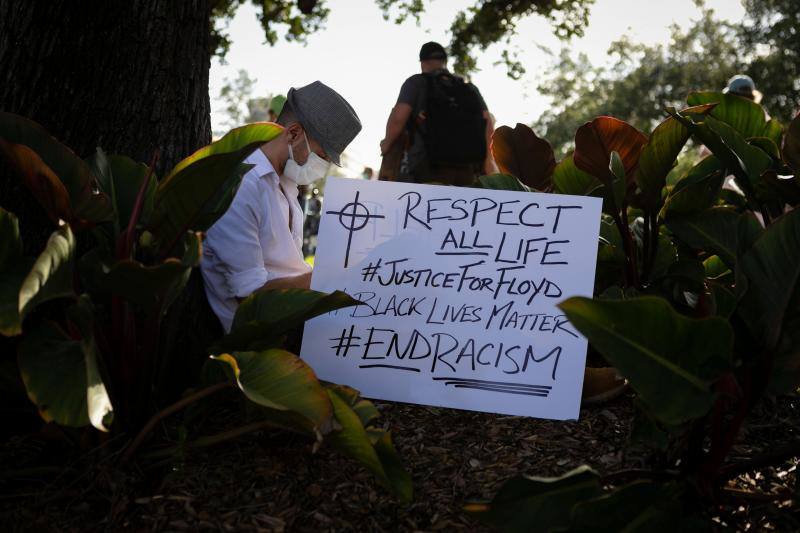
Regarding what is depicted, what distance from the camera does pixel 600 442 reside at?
250cm

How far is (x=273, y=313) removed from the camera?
7.66ft

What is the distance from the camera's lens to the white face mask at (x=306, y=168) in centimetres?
324

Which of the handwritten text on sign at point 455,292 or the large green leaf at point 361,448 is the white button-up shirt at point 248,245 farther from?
the large green leaf at point 361,448

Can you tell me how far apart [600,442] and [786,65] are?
29503 mm

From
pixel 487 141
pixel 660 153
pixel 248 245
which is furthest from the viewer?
pixel 487 141

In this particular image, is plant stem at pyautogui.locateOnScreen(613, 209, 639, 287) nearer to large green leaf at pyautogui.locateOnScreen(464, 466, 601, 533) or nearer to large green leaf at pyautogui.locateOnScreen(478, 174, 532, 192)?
large green leaf at pyautogui.locateOnScreen(478, 174, 532, 192)

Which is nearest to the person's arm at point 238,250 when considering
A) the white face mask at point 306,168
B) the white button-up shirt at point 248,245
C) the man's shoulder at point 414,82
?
the white button-up shirt at point 248,245

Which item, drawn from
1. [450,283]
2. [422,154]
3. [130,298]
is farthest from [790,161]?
[422,154]

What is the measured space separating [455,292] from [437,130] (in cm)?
355

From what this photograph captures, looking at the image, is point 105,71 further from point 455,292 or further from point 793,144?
point 793,144

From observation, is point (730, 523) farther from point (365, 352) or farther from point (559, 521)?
point (365, 352)

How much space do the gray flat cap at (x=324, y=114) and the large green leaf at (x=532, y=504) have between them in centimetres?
180

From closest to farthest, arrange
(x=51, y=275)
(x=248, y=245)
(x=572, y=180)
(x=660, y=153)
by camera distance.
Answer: (x=51, y=275)
(x=660, y=153)
(x=248, y=245)
(x=572, y=180)

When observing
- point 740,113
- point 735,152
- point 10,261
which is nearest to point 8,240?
Result: point 10,261
